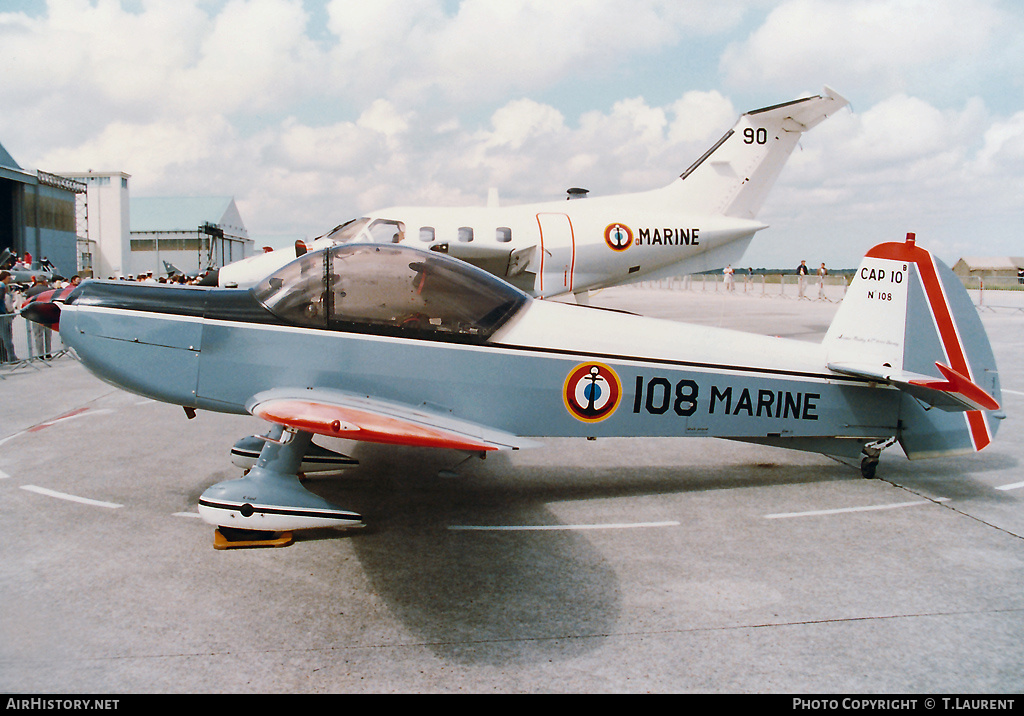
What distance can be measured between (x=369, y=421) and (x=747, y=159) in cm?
1321

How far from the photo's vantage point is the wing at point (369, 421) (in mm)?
3293

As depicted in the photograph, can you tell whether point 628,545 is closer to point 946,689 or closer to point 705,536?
point 705,536

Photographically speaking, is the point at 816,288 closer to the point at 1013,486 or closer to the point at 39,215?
the point at 1013,486

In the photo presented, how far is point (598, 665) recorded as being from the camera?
2988 millimetres

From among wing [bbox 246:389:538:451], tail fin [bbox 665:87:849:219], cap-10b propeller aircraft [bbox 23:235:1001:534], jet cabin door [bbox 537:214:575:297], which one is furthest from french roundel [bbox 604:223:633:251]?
wing [bbox 246:389:538:451]

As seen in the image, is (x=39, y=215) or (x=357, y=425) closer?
(x=357, y=425)

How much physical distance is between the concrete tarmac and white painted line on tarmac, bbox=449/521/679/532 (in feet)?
0.08

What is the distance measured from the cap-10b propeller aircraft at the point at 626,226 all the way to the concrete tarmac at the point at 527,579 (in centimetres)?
621

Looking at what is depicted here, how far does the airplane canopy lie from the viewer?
4.39 metres

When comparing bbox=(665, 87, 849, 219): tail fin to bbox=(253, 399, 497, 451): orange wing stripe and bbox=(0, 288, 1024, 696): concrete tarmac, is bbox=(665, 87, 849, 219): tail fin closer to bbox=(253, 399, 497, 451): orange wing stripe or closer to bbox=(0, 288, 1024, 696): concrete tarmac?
bbox=(0, 288, 1024, 696): concrete tarmac

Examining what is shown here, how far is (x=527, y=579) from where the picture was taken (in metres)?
3.86

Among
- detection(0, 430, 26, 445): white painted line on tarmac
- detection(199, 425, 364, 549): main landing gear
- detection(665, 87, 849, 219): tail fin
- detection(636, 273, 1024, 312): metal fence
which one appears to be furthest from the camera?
detection(636, 273, 1024, 312): metal fence

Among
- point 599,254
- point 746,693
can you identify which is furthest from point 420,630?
point 599,254

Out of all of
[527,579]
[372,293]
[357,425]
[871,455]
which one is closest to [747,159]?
[871,455]
